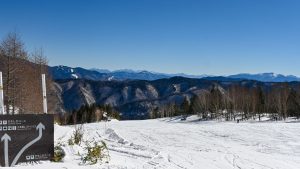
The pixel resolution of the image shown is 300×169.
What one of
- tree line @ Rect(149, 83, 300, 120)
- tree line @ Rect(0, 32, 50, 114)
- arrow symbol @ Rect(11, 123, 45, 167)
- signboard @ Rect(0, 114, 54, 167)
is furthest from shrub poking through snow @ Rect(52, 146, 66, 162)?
tree line @ Rect(149, 83, 300, 120)

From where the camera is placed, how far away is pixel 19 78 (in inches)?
1645

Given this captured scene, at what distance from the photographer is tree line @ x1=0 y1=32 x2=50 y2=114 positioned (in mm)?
38438

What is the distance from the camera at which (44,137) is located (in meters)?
13.4

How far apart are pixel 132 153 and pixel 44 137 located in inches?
260

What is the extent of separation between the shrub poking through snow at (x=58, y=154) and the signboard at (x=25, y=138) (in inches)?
6.9

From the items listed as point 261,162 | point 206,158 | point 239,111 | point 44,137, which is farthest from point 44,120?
point 239,111

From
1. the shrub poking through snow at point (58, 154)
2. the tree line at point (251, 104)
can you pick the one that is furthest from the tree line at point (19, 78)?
the tree line at point (251, 104)

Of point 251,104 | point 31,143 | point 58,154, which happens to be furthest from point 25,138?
point 251,104

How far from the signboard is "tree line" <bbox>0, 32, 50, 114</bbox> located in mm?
25680

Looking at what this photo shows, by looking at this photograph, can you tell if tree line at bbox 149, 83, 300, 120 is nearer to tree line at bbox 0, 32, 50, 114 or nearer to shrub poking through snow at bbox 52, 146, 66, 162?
tree line at bbox 0, 32, 50, 114

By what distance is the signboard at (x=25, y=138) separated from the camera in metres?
12.4

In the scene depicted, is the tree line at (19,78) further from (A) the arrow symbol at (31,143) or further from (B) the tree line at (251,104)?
(B) the tree line at (251,104)

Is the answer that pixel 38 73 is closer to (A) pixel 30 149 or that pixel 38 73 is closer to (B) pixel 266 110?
(A) pixel 30 149

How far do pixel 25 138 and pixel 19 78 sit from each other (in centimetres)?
3024
